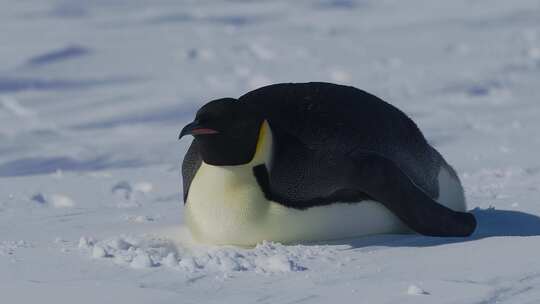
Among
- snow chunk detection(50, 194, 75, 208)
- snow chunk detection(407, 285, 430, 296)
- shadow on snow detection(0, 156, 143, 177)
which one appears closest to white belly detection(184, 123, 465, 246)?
snow chunk detection(407, 285, 430, 296)

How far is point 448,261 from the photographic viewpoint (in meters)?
3.30

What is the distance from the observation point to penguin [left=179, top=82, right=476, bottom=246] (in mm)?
3434

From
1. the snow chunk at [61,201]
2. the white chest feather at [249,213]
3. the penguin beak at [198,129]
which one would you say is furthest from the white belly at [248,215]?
the snow chunk at [61,201]

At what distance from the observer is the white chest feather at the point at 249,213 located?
3.46 m

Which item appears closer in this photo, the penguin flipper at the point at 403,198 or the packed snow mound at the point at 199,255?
the packed snow mound at the point at 199,255

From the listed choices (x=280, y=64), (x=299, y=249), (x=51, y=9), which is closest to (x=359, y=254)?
(x=299, y=249)

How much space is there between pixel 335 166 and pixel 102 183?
207cm

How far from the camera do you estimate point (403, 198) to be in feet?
11.9

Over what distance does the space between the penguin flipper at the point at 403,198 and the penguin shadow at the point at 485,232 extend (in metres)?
0.04

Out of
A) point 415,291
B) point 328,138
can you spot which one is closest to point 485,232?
point 328,138

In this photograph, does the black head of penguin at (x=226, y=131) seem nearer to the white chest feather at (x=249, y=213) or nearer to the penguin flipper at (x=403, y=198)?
the white chest feather at (x=249, y=213)

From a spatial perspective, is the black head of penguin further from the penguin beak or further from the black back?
the black back

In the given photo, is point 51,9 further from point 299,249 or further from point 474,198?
point 299,249

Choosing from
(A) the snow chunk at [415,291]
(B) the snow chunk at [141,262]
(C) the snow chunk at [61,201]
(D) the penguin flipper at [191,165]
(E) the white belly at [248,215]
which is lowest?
(C) the snow chunk at [61,201]
